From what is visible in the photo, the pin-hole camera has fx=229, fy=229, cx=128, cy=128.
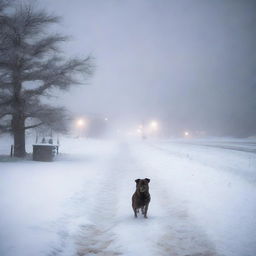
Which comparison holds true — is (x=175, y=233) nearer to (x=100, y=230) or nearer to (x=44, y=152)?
(x=100, y=230)

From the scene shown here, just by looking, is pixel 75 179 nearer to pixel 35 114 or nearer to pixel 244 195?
pixel 244 195

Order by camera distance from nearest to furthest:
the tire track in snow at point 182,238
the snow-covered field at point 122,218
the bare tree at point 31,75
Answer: the tire track in snow at point 182,238 → the snow-covered field at point 122,218 → the bare tree at point 31,75

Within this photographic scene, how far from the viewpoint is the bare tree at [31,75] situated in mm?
16891

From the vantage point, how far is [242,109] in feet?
277

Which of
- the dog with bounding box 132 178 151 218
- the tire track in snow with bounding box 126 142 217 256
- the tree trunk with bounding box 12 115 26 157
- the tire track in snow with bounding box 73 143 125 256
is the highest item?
the tree trunk with bounding box 12 115 26 157

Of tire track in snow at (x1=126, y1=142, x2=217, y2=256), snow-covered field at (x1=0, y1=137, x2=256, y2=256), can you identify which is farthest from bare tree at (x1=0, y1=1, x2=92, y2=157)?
tire track in snow at (x1=126, y1=142, x2=217, y2=256)

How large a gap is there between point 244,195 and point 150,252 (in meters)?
5.24

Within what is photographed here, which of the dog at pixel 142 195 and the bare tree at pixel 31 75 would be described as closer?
the dog at pixel 142 195

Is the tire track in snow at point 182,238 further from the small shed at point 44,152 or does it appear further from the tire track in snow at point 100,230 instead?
the small shed at point 44,152

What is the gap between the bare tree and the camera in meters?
16.9

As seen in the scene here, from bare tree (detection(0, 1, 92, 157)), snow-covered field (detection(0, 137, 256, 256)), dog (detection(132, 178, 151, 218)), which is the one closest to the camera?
snow-covered field (detection(0, 137, 256, 256))

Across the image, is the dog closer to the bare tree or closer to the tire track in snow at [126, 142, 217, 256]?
the tire track in snow at [126, 142, 217, 256]

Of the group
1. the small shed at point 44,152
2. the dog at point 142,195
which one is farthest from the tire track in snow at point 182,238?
the small shed at point 44,152

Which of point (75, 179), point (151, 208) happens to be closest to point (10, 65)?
point (75, 179)
